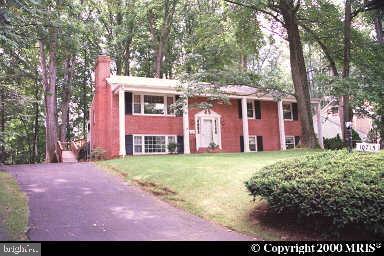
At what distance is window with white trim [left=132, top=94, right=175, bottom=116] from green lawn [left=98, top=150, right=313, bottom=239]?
28.2 feet

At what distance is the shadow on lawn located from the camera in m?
7.27

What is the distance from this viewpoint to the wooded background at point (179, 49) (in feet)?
47.7

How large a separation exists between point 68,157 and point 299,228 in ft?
73.0

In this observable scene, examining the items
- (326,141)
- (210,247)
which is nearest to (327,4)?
(326,141)

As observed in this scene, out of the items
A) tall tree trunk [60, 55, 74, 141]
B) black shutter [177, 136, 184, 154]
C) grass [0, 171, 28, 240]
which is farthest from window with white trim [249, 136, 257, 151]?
grass [0, 171, 28, 240]

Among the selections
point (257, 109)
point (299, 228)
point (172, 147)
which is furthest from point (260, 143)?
point (299, 228)

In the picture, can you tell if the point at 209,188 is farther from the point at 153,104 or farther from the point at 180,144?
the point at 153,104

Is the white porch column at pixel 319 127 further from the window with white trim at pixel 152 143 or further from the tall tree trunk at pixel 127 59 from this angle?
the tall tree trunk at pixel 127 59

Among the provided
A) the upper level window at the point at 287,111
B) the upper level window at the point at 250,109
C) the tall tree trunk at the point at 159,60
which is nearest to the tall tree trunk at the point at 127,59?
the tall tree trunk at the point at 159,60

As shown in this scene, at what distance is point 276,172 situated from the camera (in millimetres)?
8586

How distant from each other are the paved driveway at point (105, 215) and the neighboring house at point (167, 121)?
10526mm

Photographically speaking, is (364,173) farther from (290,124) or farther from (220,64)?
(220,64)

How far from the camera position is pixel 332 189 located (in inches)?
279

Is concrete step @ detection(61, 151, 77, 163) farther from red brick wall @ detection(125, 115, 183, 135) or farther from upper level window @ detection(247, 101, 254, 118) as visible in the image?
upper level window @ detection(247, 101, 254, 118)
